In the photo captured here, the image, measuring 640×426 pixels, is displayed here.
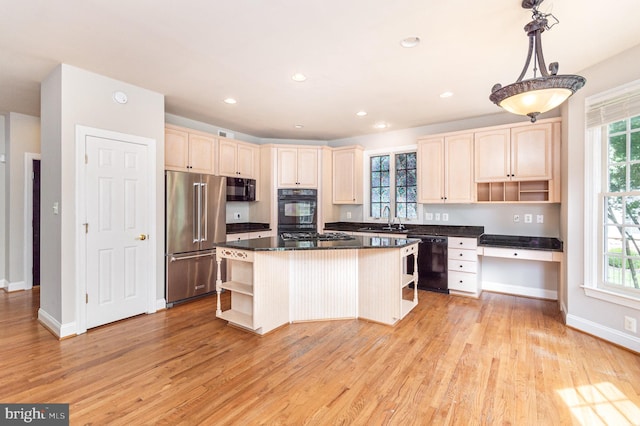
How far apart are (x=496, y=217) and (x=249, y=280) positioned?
3.68 meters

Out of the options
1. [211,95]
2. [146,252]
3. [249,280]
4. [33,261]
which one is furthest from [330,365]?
[33,261]

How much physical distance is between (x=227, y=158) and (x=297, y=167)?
1.24m

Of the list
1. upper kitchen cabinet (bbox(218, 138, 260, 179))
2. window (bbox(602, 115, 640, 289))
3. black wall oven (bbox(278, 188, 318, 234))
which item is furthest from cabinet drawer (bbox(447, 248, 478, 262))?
upper kitchen cabinet (bbox(218, 138, 260, 179))

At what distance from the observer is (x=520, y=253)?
12.7 feet

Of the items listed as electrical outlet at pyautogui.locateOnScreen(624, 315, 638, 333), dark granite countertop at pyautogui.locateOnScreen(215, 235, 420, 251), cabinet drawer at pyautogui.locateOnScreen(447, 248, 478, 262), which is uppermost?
dark granite countertop at pyautogui.locateOnScreen(215, 235, 420, 251)

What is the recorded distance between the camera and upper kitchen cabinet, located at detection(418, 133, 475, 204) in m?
4.50

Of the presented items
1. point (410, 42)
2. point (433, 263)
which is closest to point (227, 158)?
point (410, 42)

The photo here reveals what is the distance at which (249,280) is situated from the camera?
10.7 ft

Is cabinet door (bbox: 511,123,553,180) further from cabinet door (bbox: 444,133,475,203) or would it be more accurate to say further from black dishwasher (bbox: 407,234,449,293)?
black dishwasher (bbox: 407,234,449,293)

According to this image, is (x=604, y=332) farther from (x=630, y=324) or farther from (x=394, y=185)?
(x=394, y=185)

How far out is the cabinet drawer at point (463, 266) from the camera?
4.22m

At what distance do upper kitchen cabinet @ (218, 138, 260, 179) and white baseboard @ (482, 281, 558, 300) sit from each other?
4.20 metres

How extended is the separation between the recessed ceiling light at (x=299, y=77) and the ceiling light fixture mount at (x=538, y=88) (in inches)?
72.6

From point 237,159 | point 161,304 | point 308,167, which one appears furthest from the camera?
point 308,167
